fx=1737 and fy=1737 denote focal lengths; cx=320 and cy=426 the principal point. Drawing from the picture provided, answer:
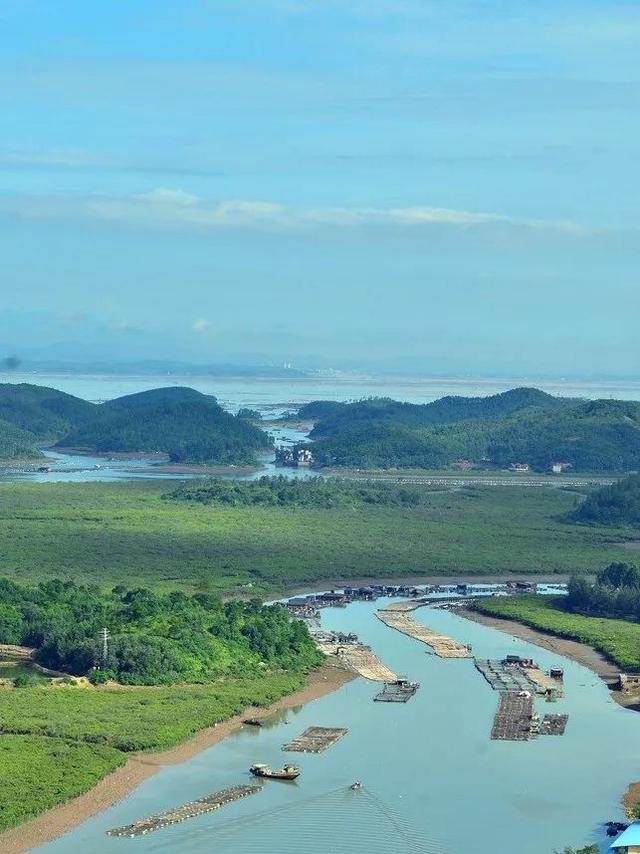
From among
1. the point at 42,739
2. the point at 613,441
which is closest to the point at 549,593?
the point at 42,739

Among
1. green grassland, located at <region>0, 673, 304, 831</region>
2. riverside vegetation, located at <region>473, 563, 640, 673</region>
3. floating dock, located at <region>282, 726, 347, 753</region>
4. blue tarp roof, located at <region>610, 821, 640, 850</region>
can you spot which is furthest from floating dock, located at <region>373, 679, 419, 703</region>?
blue tarp roof, located at <region>610, 821, 640, 850</region>

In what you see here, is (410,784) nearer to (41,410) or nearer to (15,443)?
(15,443)

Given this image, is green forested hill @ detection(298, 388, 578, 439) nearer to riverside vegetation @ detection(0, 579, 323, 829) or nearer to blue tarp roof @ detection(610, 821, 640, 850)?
riverside vegetation @ detection(0, 579, 323, 829)

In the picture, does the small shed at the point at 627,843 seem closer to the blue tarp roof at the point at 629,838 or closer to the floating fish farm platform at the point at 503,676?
the blue tarp roof at the point at 629,838

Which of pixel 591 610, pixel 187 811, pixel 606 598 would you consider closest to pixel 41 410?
pixel 591 610

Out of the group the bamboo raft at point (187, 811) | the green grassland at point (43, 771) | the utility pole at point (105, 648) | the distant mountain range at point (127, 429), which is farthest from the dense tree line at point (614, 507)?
the bamboo raft at point (187, 811)

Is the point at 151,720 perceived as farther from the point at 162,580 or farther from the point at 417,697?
Result: the point at 162,580

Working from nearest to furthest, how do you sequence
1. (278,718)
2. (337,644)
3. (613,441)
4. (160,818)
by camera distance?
1. (160,818)
2. (278,718)
3. (337,644)
4. (613,441)
